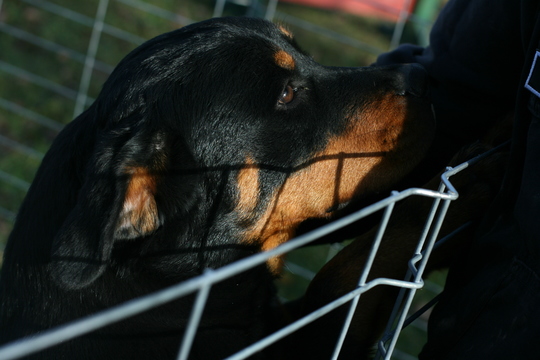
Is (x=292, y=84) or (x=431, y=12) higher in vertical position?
(x=431, y=12)

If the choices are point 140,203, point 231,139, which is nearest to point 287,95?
point 231,139

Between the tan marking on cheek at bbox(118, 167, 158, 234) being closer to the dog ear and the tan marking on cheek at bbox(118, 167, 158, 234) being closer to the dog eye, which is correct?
the dog ear

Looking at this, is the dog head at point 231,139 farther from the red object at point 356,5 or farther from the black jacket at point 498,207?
the red object at point 356,5

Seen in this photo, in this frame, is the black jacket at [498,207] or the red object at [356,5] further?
the red object at [356,5]

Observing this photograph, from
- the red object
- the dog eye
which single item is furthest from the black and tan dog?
the red object

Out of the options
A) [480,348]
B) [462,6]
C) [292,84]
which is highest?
[462,6]

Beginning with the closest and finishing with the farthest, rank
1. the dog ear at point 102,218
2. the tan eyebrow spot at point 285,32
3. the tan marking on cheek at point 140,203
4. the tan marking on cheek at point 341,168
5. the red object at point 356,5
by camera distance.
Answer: the dog ear at point 102,218, the tan marking on cheek at point 140,203, the tan marking on cheek at point 341,168, the tan eyebrow spot at point 285,32, the red object at point 356,5

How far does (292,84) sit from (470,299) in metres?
1.09

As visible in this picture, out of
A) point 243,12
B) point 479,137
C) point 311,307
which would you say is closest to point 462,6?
point 479,137

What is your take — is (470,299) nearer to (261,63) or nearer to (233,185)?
(233,185)

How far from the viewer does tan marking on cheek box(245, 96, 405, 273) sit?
229 centimetres

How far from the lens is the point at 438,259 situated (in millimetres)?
2117

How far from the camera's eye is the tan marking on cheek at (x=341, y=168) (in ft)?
7.50

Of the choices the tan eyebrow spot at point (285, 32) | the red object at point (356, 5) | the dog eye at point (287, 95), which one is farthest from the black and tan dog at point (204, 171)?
the red object at point (356, 5)
